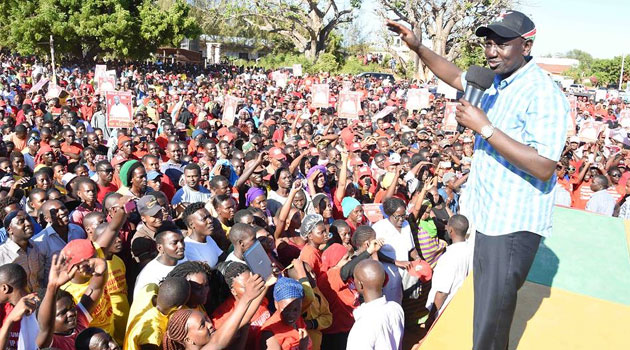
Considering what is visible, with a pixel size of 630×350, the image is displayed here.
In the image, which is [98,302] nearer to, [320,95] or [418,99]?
[320,95]

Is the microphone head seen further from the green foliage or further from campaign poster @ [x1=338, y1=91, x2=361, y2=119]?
Answer: the green foliage

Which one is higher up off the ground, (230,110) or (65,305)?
(65,305)

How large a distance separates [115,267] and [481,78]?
2.93 metres

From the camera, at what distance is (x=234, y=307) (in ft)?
11.0

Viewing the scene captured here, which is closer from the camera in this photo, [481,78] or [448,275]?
[481,78]

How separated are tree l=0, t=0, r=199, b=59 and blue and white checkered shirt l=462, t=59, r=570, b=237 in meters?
28.2

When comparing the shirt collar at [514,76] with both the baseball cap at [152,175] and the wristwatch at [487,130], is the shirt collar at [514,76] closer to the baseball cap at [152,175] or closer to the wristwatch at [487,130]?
the wristwatch at [487,130]

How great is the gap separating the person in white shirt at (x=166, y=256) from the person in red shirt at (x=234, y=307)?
1.30ft

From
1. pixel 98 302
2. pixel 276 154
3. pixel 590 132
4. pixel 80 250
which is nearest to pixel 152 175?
pixel 276 154

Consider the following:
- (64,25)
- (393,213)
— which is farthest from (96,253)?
(64,25)

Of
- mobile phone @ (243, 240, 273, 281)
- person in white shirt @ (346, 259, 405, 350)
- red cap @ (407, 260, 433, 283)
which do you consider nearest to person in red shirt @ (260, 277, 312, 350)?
person in white shirt @ (346, 259, 405, 350)

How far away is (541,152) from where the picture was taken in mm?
1929

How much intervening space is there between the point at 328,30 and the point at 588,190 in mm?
32734

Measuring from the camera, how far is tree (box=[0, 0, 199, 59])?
27.2 meters
